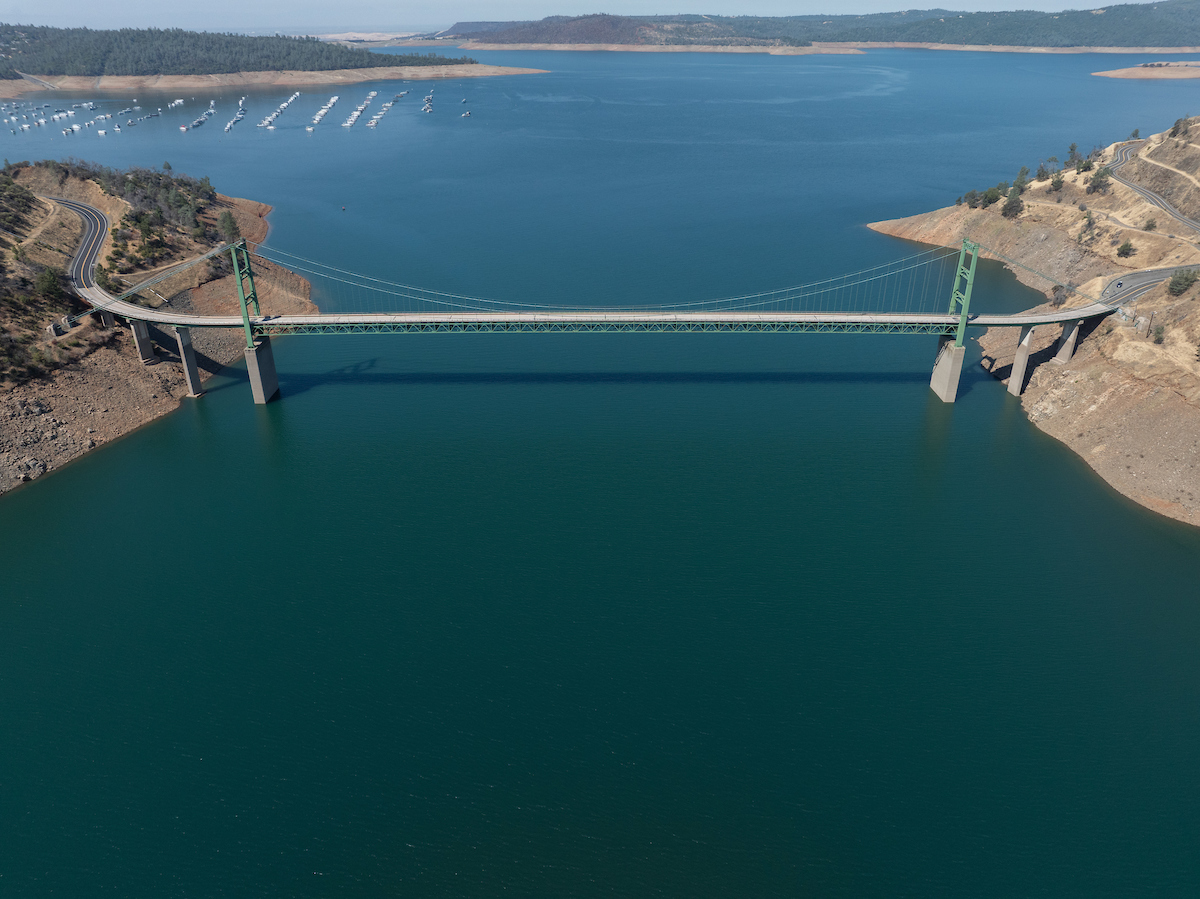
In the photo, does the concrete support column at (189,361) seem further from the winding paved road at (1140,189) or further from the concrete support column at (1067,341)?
the winding paved road at (1140,189)

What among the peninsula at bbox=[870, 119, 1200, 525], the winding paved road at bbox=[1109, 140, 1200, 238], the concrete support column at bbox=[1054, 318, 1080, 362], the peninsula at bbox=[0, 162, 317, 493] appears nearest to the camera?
the peninsula at bbox=[870, 119, 1200, 525]

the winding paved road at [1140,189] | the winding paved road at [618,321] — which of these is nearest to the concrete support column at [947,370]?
the winding paved road at [618,321]

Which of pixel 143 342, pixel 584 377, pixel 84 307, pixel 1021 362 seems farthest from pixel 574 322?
pixel 84 307

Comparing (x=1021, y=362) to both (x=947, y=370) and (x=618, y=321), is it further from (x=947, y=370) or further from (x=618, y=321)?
(x=618, y=321)

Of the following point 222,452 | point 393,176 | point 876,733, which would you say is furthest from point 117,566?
point 393,176

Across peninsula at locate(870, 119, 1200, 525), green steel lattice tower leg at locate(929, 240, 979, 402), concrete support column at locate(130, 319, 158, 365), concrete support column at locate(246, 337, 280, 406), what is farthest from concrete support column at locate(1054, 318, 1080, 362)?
concrete support column at locate(130, 319, 158, 365)

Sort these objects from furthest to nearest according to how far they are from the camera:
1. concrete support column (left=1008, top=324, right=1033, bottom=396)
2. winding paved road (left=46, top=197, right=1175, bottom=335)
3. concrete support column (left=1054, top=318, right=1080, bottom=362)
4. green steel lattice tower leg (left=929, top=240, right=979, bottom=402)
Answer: concrete support column (left=1008, top=324, right=1033, bottom=396), concrete support column (left=1054, top=318, right=1080, bottom=362), green steel lattice tower leg (left=929, top=240, right=979, bottom=402), winding paved road (left=46, top=197, right=1175, bottom=335)

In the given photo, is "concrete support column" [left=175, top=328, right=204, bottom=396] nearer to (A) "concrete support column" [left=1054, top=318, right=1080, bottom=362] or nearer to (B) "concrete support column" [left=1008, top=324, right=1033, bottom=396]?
(B) "concrete support column" [left=1008, top=324, right=1033, bottom=396]
